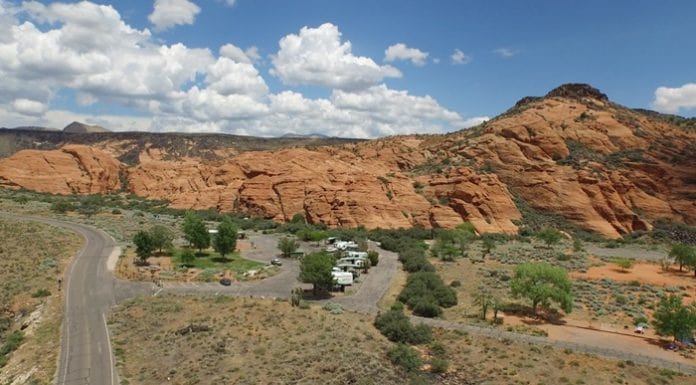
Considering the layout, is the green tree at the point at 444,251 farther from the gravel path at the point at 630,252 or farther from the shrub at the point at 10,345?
the shrub at the point at 10,345

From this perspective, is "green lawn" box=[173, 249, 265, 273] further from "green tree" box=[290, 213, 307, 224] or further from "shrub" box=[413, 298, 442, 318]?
"green tree" box=[290, 213, 307, 224]

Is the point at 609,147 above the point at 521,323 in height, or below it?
above

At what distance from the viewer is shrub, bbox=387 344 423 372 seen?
25109mm

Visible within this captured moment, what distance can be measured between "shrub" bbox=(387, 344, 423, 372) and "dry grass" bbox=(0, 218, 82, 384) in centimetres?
1680

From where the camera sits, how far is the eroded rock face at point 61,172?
96812 mm

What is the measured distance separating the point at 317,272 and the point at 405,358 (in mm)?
13465

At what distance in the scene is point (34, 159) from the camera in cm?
10044

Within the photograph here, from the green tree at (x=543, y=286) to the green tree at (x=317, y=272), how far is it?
13.6 m

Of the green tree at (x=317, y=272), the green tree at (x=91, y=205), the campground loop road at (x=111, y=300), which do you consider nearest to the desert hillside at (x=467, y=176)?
the green tree at (x=91, y=205)

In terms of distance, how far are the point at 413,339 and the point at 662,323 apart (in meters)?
14.8

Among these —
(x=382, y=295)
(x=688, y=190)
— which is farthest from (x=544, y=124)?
(x=382, y=295)

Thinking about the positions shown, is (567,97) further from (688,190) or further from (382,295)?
(382,295)

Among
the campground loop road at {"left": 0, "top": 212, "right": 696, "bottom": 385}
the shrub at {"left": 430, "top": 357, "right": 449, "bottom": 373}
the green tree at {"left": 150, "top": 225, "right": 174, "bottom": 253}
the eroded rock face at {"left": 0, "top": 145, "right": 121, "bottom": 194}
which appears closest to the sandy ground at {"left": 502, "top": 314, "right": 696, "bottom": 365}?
the campground loop road at {"left": 0, "top": 212, "right": 696, "bottom": 385}

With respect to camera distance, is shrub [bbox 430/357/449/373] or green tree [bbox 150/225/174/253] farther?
green tree [bbox 150/225/174/253]
